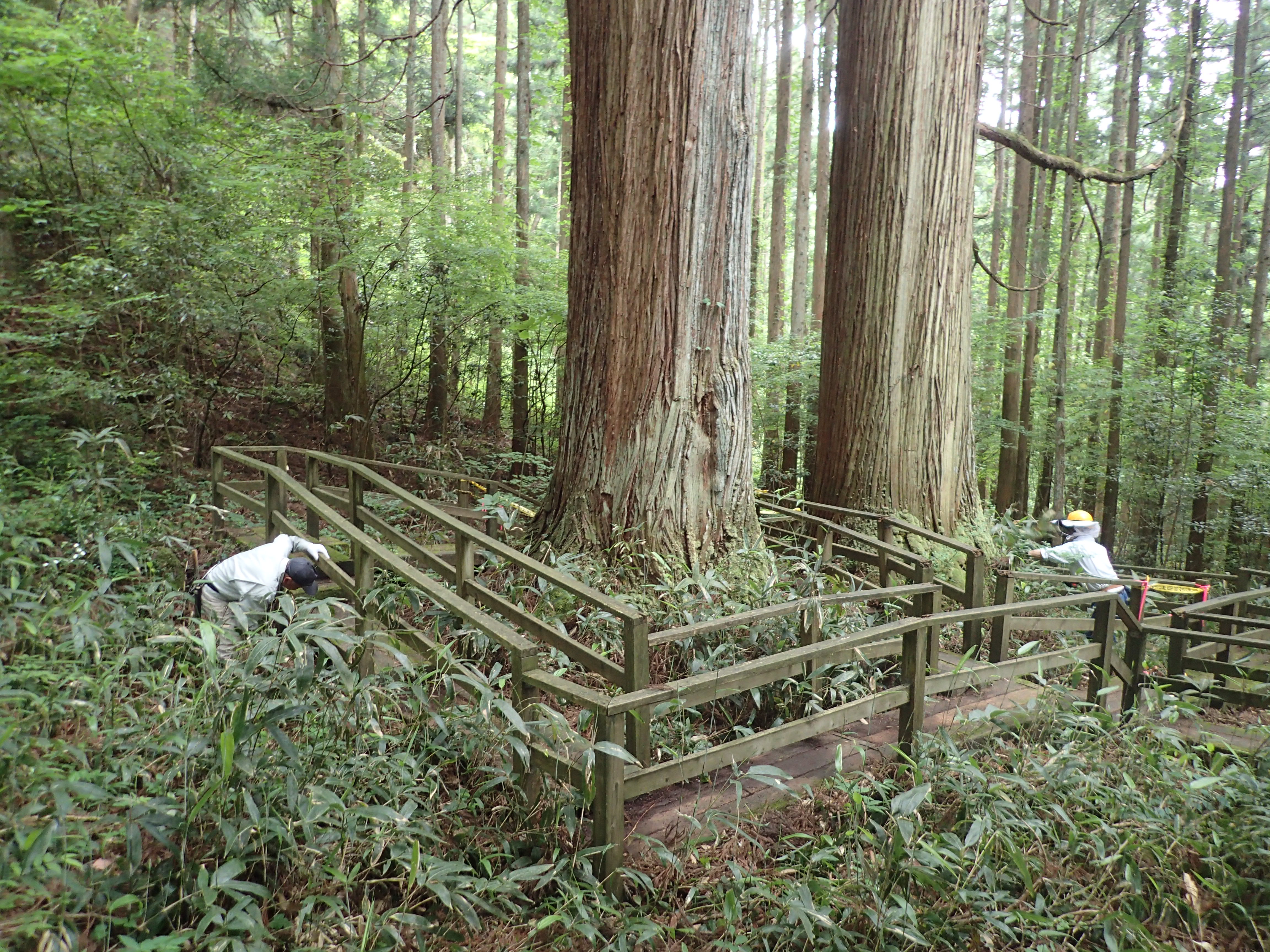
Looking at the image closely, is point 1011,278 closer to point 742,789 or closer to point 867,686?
point 867,686

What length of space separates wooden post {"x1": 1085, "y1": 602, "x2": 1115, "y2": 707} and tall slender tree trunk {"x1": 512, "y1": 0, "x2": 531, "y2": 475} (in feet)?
29.8

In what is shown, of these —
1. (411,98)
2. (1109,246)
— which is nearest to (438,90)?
(411,98)

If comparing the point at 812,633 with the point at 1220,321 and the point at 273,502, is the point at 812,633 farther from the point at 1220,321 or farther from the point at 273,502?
the point at 1220,321

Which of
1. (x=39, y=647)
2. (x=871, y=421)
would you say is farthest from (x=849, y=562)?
(x=39, y=647)

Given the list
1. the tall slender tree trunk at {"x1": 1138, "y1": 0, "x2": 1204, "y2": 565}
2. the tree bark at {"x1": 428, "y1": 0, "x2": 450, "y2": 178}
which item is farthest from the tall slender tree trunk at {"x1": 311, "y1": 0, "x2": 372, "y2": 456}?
the tall slender tree trunk at {"x1": 1138, "y1": 0, "x2": 1204, "y2": 565}

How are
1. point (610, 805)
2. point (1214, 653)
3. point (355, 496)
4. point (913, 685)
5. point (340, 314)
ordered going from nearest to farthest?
point (610, 805) → point (913, 685) → point (355, 496) → point (1214, 653) → point (340, 314)

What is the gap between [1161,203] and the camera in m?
19.4

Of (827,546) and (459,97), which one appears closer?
(827,546)

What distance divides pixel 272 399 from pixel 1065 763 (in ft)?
42.9

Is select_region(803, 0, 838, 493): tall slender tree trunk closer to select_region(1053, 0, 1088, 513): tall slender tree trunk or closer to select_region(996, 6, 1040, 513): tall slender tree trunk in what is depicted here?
select_region(996, 6, 1040, 513): tall slender tree trunk

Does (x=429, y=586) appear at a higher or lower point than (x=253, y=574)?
higher

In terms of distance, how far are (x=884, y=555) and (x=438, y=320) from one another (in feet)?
29.0

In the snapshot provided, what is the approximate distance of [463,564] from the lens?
4461 millimetres

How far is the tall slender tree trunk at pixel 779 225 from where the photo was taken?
1639cm
